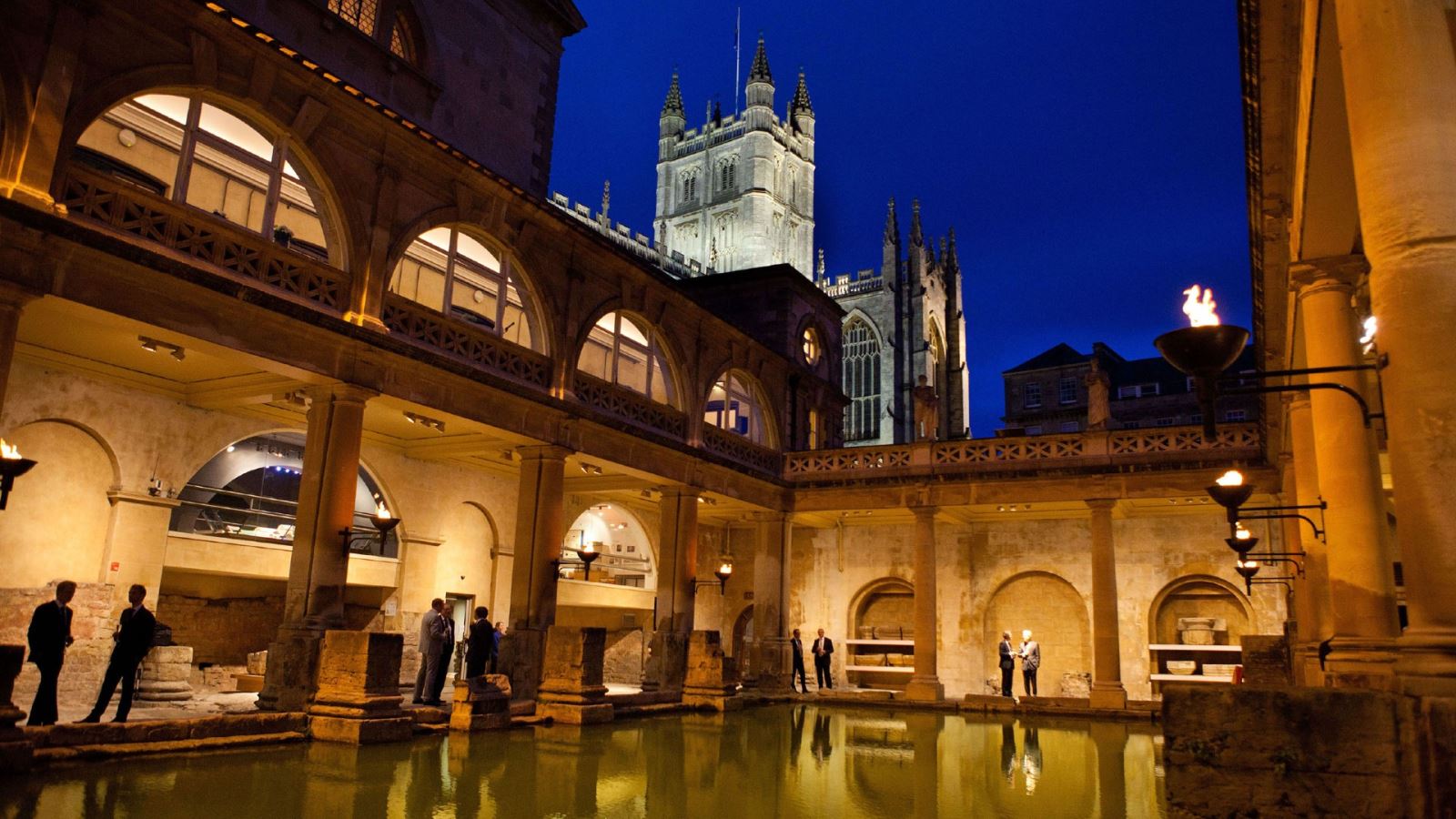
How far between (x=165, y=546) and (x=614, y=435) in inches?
319

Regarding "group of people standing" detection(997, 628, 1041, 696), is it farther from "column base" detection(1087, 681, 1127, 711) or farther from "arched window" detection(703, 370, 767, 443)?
"arched window" detection(703, 370, 767, 443)

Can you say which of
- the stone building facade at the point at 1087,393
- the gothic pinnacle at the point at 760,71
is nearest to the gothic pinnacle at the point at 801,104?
the gothic pinnacle at the point at 760,71

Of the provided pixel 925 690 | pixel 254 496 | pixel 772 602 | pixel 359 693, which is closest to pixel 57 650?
pixel 359 693

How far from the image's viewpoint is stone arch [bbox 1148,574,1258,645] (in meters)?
25.3

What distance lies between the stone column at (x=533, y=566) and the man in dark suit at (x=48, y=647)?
Answer: 326 inches

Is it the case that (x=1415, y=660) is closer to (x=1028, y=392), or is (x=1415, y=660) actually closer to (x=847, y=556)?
(x=847, y=556)

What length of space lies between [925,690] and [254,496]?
15.1 meters

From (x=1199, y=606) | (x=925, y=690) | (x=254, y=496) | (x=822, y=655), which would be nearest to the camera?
(x=254, y=496)

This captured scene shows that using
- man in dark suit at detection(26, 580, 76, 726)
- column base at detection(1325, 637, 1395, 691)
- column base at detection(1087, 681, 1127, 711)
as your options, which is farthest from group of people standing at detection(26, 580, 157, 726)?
column base at detection(1087, 681, 1127, 711)

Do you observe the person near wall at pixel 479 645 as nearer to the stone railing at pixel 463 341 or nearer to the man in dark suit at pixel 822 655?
the stone railing at pixel 463 341

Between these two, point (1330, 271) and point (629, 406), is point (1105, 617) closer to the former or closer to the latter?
point (629, 406)

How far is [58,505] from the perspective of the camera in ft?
49.8

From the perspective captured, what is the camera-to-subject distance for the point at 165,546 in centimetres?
1664

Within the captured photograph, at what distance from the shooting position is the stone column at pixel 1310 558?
11367mm
